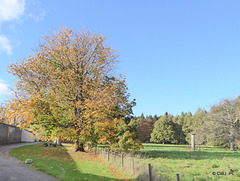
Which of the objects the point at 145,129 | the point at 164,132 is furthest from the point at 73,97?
the point at 145,129

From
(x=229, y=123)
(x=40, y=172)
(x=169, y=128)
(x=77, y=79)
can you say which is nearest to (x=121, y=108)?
(x=77, y=79)

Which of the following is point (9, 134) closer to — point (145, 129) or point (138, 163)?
point (138, 163)

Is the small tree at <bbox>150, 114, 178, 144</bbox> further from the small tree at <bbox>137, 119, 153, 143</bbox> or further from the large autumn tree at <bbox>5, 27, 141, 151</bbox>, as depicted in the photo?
the large autumn tree at <bbox>5, 27, 141, 151</bbox>

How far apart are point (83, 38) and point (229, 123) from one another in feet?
131

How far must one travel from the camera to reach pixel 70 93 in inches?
1016

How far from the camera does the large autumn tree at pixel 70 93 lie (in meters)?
22.5

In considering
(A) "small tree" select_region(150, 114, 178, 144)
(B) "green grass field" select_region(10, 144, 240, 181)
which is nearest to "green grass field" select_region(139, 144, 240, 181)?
(B) "green grass field" select_region(10, 144, 240, 181)

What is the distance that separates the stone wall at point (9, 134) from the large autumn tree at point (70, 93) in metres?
12.3

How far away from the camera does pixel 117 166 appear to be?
52.4 feet

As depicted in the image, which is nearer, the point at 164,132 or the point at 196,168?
the point at 196,168

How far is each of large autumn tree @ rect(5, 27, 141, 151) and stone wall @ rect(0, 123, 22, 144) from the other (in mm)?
12308

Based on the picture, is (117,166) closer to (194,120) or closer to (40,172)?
(40,172)

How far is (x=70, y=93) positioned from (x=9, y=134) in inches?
785

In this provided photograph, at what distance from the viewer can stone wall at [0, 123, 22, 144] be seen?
33.8m
